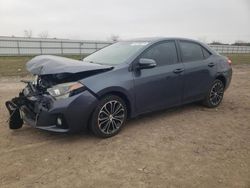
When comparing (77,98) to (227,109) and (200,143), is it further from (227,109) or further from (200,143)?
(227,109)

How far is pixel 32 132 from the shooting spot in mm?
5090

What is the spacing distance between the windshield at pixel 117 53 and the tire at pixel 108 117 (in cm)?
74

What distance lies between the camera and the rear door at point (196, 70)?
6.14 m

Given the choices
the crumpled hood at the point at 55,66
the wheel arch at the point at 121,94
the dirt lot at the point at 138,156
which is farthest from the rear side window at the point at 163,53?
the dirt lot at the point at 138,156

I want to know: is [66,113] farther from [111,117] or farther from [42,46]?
[42,46]

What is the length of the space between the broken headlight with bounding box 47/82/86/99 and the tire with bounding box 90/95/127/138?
400 millimetres

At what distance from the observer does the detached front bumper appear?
4426 millimetres

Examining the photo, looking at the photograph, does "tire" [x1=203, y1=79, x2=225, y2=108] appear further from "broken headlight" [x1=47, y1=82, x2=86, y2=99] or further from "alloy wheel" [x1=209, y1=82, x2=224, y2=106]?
"broken headlight" [x1=47, y1=82, x2=86, y2=99]

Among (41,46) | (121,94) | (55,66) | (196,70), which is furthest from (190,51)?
(41,46)

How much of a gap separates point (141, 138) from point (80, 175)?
1490mm

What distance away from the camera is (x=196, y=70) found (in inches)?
247

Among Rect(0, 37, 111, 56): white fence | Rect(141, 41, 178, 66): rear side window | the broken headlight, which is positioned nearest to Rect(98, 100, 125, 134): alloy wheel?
the broken headlight

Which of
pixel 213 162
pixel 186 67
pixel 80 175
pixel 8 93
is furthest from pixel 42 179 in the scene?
pixel 8 93

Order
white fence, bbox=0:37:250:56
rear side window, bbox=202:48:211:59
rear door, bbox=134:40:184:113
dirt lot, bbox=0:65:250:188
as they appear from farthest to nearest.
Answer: white fence, bbox=0:37:250:56 < rear side window, bbox=202:48:211:59 < rear door, bbox=134:40:184:113 < dirt lot, bbox=0:65:250:188
